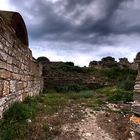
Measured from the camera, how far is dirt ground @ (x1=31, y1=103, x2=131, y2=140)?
5176 mm

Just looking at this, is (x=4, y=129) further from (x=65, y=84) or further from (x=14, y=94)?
(x=65, y=84)

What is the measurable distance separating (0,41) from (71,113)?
12.0ft

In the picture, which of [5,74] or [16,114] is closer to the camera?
[5,74]

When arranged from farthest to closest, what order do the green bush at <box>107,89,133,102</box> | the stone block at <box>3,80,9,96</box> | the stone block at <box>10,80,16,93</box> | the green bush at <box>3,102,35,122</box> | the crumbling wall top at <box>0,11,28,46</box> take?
the green bush at <box>107,89,133,102</box>, the crumbling wall top at <box>0,11,28,46</box>, the stone block at <box>10,80,16,93</box>, the green bush at <box>3,102,35,122</box>, the stone block at <box>3,80,9,96</box>

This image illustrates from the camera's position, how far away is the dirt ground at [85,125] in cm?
518

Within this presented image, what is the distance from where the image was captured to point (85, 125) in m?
6.10

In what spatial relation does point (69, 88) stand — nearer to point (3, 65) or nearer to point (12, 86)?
point (12, 86)

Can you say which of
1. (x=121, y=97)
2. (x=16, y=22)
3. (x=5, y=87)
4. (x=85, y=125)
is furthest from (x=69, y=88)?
(x=5, y=87)

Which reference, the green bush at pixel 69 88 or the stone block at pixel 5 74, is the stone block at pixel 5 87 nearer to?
the stone block at pixel 5 74

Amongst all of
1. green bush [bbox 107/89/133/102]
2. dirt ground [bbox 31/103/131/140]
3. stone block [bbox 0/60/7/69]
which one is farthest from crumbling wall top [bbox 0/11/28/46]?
green bush [bbox 107/89/133/102]

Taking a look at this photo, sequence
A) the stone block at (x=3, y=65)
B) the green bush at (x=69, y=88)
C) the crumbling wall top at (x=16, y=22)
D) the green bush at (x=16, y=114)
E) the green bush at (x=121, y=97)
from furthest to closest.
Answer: the green bush at (x=69, y=88) < the green bush at (x=121, y=97) < the crumbling wall top at (x=16, y=22) < the green bush at (x=16, y=114) < the stone block at (x=3, y=65)

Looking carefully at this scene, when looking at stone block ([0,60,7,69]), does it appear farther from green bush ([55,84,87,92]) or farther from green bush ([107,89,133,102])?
green bush ([55,84,87,92])

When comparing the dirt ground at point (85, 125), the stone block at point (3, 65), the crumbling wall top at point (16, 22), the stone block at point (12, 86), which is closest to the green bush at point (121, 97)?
the dirt ground at point (85, 125)

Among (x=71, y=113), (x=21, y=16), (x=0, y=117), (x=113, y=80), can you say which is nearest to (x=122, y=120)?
(x=71, y=113)
